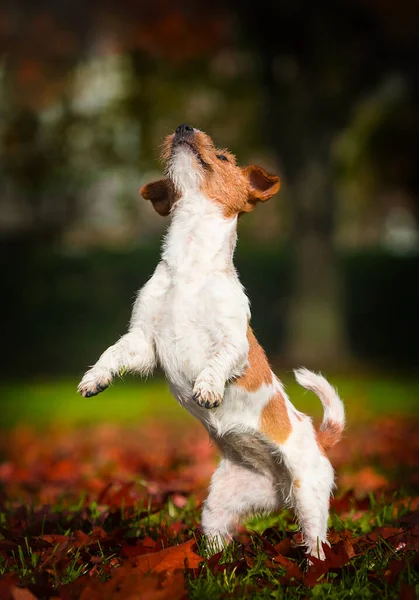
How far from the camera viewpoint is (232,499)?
3344 millimetres

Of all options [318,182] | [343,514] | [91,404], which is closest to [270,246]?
[318,182]

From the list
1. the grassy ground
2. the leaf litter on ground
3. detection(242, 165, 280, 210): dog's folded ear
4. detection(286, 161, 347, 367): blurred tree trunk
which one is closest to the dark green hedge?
detection(286, 161, 347, 367): blurred tree trunk

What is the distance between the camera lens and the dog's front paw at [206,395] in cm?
285

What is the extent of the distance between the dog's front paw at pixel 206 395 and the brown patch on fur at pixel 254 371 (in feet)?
0.92

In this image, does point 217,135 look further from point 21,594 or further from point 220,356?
point 21,594

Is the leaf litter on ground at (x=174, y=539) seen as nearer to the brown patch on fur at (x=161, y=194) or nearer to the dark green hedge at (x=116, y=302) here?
the brown patch on fur at (x=161, y=194)

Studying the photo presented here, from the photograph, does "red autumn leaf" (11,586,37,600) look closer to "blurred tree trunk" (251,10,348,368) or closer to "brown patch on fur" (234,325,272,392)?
"brown patch on fur" (234,325,272,392)

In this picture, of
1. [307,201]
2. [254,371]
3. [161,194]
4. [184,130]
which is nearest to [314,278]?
[307,201]

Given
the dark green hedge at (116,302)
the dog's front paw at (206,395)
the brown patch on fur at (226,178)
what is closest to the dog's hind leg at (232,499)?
the dog's front paw at (206,395)

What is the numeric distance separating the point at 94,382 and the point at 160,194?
934mm

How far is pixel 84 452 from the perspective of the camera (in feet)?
22.9

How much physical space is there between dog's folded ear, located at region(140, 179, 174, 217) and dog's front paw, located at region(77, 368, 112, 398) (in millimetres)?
845

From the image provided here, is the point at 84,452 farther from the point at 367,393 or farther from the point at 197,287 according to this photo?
the point at 367,393

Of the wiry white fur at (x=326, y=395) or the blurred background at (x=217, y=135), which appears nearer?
the wiry white fur at (x=326, y=395)
